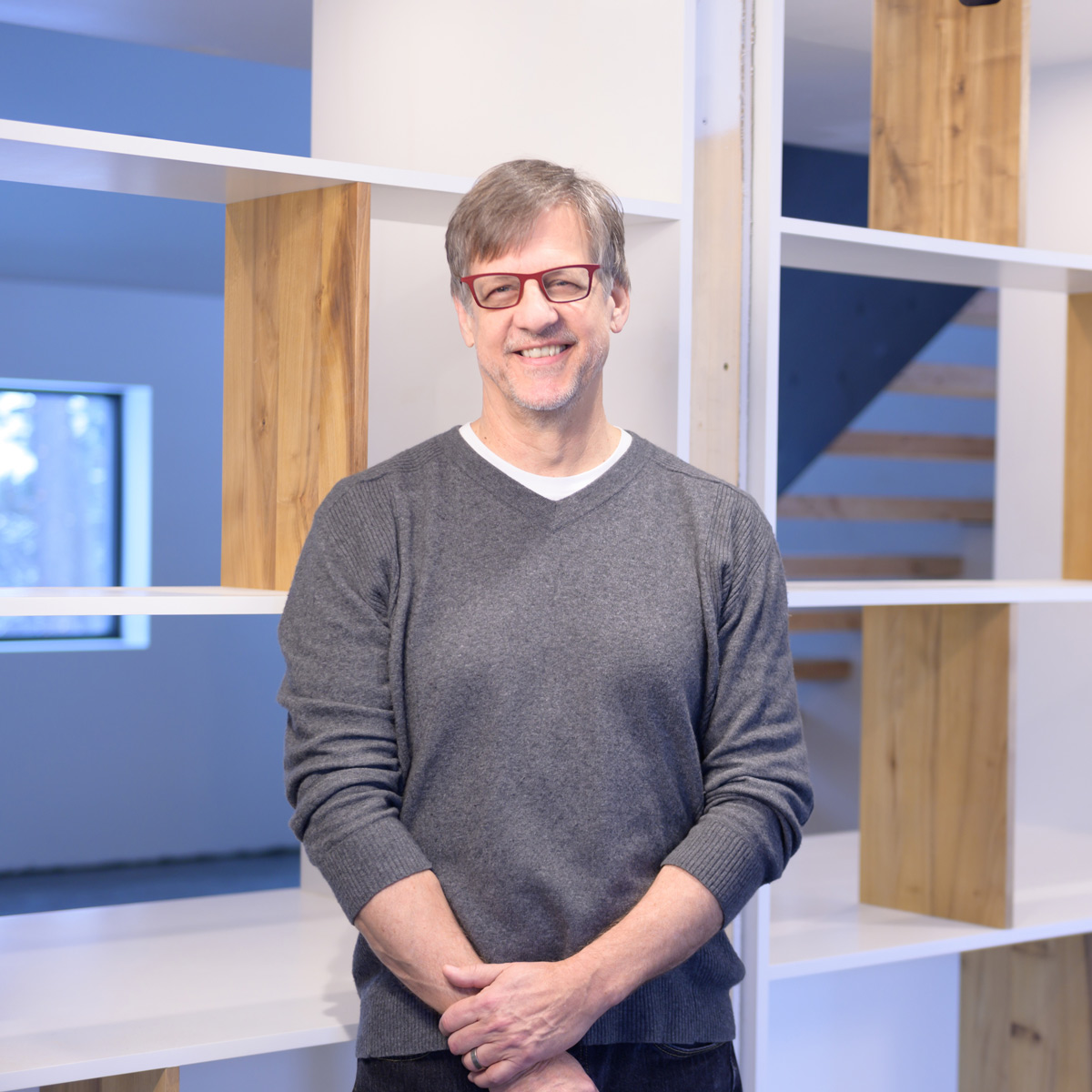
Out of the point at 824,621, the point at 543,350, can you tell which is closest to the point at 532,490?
the point at 543,350

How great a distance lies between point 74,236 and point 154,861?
320cm

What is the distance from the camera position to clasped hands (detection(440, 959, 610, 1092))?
4.25 feet

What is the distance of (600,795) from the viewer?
4.59 ft

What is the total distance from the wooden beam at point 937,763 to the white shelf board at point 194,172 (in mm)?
909

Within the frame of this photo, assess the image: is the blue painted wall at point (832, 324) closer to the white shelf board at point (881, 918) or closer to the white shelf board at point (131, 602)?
the white shelf board at point (881, 918)

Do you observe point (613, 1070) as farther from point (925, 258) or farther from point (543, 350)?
point (925, 258)

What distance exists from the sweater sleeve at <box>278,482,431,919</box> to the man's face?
0.22m

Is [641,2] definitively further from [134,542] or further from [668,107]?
[134,542]

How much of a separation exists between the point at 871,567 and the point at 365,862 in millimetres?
4152

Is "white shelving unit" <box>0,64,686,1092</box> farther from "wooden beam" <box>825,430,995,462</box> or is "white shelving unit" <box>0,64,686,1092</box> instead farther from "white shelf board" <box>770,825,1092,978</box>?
"wooden beam" <box>825,430,995,462</box>

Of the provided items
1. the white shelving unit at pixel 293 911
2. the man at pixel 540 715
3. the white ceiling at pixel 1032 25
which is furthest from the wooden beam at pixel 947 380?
the man at pixel 540 715

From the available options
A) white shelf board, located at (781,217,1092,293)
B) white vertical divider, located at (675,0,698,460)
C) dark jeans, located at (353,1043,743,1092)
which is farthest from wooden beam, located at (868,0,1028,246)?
dark jeans, located at (353,1043,743,1092)

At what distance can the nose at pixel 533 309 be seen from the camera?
55.4 inches

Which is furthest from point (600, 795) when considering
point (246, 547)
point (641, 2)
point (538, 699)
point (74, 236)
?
point (74, 236)
